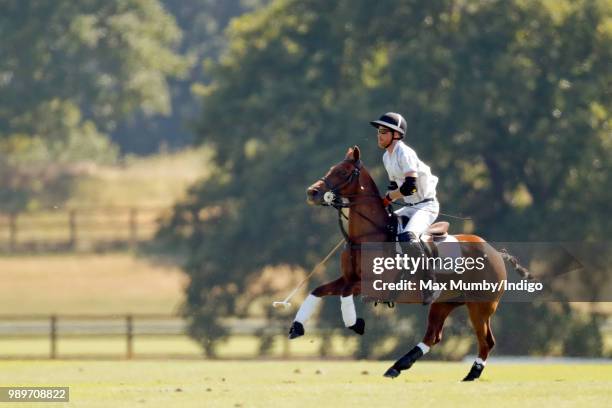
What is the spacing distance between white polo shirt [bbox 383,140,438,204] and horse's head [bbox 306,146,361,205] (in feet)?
1.15

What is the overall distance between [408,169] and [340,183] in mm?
755

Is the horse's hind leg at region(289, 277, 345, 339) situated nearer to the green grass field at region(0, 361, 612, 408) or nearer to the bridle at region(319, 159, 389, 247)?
the bridle at region(319, 159, 389, 247)

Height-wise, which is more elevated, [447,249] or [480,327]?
[447,249]

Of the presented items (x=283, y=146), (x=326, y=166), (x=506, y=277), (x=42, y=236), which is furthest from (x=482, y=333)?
(x=42, y=236)

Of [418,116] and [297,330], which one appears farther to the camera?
[418,116]

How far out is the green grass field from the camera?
51.1 feet

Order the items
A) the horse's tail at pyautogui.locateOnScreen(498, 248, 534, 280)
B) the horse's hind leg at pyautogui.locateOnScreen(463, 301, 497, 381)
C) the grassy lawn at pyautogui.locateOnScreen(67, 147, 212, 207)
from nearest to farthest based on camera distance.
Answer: the horse's hind leg at pyautogui.locateOnScreen(463, 301, 497, 381) < the horse's tail at pyautogui.locateOnScreen(498, 248, 534, 280) < the grassy lawn at pyautogui.locateOnScreen(67, 147, 212, 207)

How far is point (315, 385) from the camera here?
1797cm

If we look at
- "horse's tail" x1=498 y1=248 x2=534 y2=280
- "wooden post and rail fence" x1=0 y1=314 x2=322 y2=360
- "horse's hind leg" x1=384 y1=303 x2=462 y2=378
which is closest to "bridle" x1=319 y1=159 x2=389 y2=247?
"horse's hind leg" x1=384 y1=303 x2=462 y2=378

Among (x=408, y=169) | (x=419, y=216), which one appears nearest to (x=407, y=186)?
(x=408, y=169)

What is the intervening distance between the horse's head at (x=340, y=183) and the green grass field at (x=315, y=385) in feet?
6.76

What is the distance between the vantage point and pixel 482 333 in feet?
59.7

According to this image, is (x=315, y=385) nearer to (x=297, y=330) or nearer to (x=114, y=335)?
(x=297, y=330)

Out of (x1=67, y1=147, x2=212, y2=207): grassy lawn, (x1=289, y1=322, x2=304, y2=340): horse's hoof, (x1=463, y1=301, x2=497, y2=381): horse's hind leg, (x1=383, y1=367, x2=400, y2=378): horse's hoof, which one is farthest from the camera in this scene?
(x1=67, y1=147, x2=212, y2=207): grassy lawn
